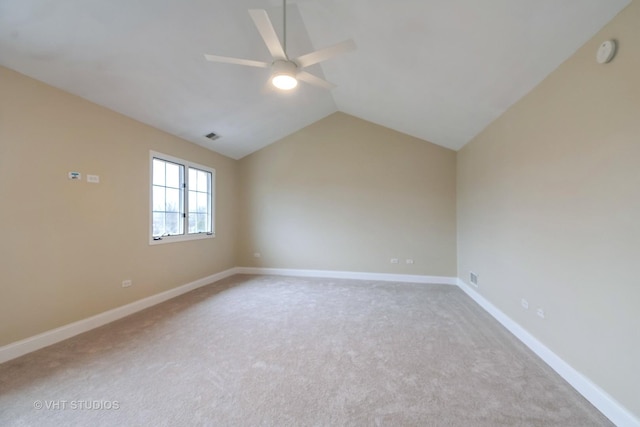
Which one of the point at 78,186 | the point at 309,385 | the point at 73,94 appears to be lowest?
the point at 309,385

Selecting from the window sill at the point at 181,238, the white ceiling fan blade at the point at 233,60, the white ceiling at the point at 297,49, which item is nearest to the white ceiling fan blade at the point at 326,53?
the white ceiling fan blade at the point at 233,60

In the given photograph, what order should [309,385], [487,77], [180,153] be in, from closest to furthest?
[309,385], [487,77], [180,153]

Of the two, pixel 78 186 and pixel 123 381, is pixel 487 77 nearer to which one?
pixel 123 381

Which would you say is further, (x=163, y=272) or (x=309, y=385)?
(x=163, y=272)

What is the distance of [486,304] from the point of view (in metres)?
3.73

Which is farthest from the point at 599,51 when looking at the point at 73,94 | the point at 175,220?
the point at 175,220

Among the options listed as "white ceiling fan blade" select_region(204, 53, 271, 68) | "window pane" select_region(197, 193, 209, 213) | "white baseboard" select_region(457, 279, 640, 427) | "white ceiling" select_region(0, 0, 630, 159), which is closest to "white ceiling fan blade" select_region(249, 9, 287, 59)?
"white ceiling fan blade" select_region(204, 53, 271, 68)

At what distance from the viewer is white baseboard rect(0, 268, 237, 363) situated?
2.43 m

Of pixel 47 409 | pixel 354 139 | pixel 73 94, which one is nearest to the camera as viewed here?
pixel 47 409

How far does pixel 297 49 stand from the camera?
337 centimetres

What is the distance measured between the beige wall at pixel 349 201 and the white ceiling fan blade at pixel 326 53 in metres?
3.48

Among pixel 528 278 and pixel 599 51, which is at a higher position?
pixel 599 51

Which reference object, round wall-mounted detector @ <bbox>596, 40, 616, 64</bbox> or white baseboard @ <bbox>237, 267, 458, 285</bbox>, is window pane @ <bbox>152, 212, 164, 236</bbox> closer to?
white baseboard @ <bbox>237, 267, 458, 285</bbox>

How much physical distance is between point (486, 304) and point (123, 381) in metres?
4.28
